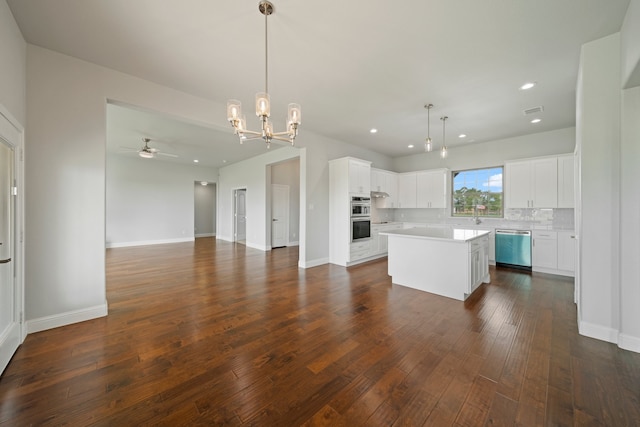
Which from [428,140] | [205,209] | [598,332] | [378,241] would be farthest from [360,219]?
[205,209]

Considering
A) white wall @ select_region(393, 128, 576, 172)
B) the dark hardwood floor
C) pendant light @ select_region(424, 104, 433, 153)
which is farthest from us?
white wall @ select_region(393, 128, 576, 172)

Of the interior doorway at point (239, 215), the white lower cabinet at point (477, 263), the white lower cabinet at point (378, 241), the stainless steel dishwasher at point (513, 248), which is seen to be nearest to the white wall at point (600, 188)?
the white lower cabinet at point (477, 263)

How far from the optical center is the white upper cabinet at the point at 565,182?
15.2 ft

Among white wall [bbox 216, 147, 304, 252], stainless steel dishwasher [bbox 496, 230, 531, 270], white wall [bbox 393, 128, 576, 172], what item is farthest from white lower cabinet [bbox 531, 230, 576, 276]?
white wall [bbox 216, 147, 304, 252]

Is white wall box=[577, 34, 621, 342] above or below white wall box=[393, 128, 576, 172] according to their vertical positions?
below

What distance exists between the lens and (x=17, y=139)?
221 centimetres

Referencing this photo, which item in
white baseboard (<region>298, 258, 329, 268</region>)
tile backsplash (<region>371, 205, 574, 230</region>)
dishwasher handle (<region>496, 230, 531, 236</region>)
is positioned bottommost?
white baseboard (<region>298, 258, 329, 268</region>)

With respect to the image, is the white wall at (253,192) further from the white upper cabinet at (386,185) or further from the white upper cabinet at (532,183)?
the white upper cabinet at (532,183)

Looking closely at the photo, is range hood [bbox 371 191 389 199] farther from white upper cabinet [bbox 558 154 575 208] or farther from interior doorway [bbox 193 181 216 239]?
interior doorway [bbox 193 181 216 239]

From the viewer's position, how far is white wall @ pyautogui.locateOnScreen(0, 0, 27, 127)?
6.30 feet

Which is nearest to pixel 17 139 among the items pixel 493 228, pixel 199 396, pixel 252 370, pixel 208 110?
pixel 208 110

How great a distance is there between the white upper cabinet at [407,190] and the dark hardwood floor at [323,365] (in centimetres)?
373

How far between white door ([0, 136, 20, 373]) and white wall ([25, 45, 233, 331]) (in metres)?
0.37

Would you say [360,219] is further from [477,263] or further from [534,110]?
[534,110]
